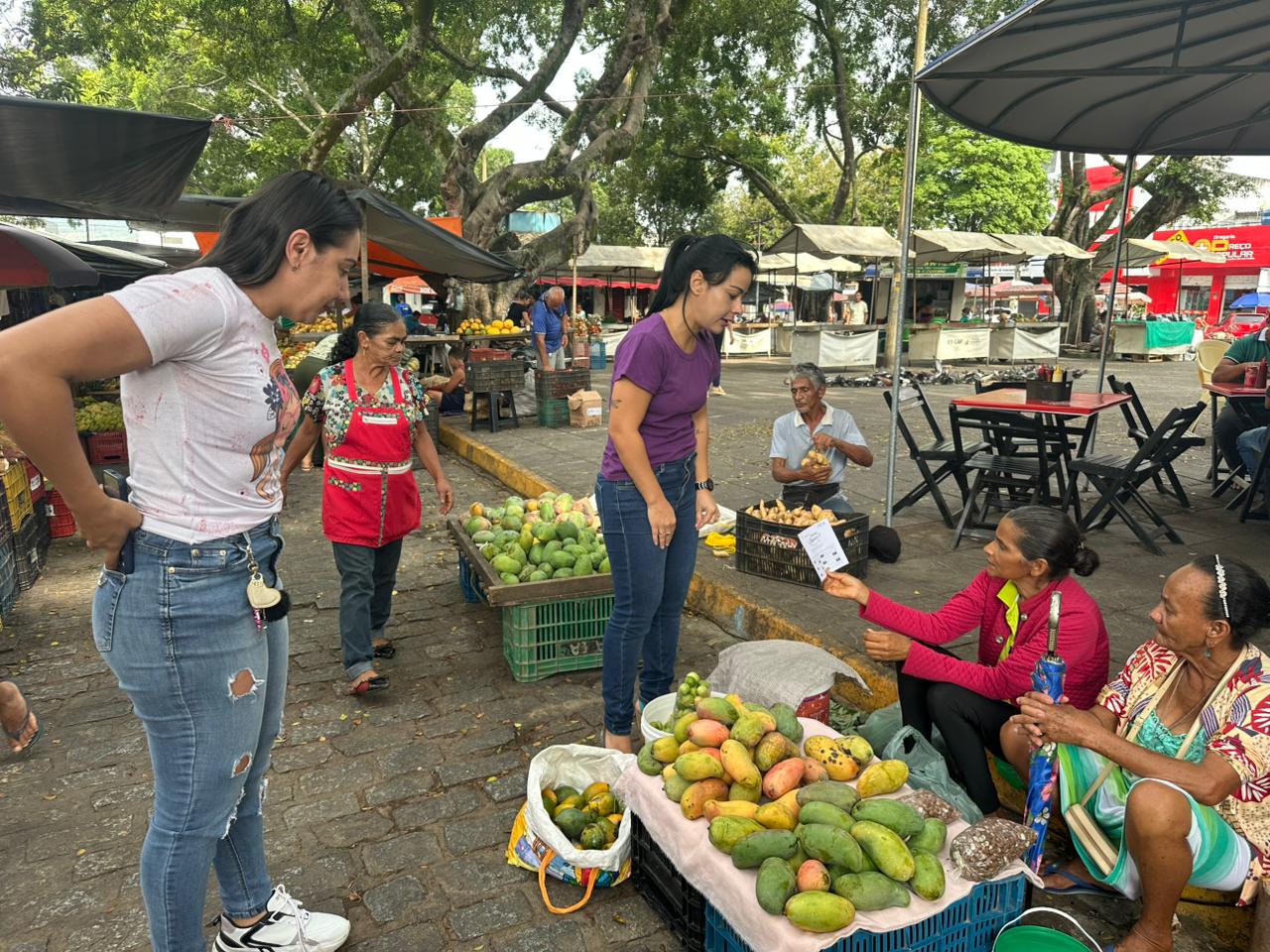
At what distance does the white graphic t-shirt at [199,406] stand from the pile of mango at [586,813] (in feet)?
5.10

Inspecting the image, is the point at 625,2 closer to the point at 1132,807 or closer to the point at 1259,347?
the point at 1259,347

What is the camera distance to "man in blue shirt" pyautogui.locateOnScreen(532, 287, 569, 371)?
1324cm

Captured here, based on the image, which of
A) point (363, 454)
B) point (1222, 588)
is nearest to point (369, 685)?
point (363, 454)

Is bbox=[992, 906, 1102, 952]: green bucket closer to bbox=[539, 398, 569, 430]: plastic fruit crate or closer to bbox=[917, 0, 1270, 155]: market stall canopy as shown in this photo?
bbox=[917, 0, 1270, 155]: market stall canopy

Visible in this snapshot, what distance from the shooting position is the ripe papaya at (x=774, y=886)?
207 centimetres

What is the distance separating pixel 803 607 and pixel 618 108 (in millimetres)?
15717

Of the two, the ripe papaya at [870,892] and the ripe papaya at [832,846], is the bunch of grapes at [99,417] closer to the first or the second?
the ripe papaya at [832,846]

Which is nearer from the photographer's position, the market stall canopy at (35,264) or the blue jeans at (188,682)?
the blue jeans at (188,682)

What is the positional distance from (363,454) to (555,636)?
1363mm

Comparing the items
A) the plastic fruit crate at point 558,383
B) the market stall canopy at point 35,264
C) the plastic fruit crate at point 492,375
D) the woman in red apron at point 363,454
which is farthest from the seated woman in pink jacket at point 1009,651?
the plastic fruit crate at point 558,383

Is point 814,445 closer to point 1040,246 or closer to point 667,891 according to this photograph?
point 667,891

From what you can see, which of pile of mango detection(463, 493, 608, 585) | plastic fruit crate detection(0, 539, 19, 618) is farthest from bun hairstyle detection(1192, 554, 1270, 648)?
plastic fruit crate detection(0, 539, 19, 618)

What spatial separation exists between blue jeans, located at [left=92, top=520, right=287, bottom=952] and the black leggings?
2248 millimetres

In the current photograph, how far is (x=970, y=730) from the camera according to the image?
290 cm
